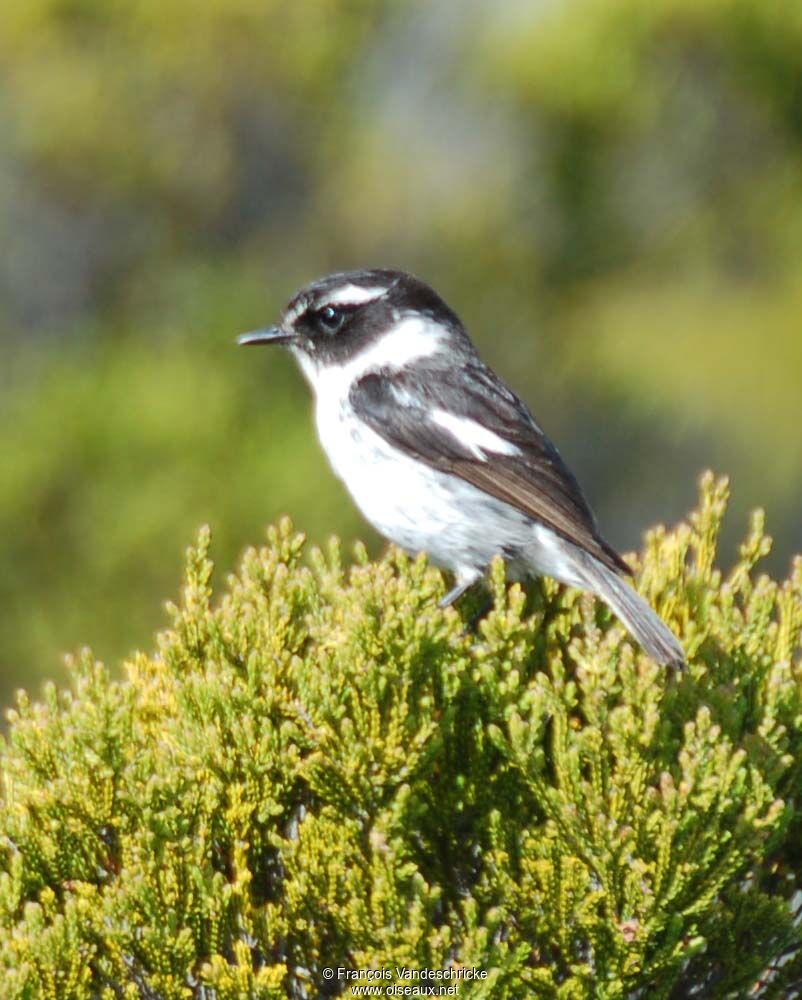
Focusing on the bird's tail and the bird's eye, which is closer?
the bird's tail

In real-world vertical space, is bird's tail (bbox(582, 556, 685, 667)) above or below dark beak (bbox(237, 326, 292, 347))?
below

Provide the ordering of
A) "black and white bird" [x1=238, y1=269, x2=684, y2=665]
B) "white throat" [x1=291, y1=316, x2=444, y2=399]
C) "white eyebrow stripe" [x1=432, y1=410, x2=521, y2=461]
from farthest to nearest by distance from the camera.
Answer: "white throat" [x1=291, y1=316, x2=444, y2=399] → "white eyebrow stripe" [x1=432, y1=410, x2=521, y2=461] → "black and white bird" [x1=238, y1=269, x2=684, y2=665]

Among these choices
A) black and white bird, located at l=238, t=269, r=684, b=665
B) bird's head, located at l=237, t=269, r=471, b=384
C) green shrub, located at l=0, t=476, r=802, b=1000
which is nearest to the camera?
green shrub, located at l=0, t=476, r=802, b=1000

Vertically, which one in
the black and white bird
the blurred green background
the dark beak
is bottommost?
the black and white bird

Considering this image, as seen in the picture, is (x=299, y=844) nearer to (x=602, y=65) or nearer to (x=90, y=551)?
(x=90, y=551)

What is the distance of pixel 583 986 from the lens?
3.18m

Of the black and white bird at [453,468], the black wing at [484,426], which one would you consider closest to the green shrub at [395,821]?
the black and white bird at [453,468]

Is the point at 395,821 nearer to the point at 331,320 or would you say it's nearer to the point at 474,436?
the point at 474,436

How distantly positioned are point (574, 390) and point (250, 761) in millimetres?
10835

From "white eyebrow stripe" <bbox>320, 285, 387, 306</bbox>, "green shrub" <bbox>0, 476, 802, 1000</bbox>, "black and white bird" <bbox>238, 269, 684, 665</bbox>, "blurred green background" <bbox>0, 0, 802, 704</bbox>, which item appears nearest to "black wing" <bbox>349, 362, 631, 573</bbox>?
"black and white bird" <bbox>238, 269, 684, 665</bbox>

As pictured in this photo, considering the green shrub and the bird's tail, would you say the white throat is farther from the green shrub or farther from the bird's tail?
the green shrub

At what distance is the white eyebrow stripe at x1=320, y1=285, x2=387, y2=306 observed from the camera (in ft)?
17.2

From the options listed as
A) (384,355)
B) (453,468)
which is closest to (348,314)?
(384,355)

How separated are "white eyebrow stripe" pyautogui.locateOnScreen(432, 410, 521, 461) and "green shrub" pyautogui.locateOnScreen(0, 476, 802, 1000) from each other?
1.24 metres
